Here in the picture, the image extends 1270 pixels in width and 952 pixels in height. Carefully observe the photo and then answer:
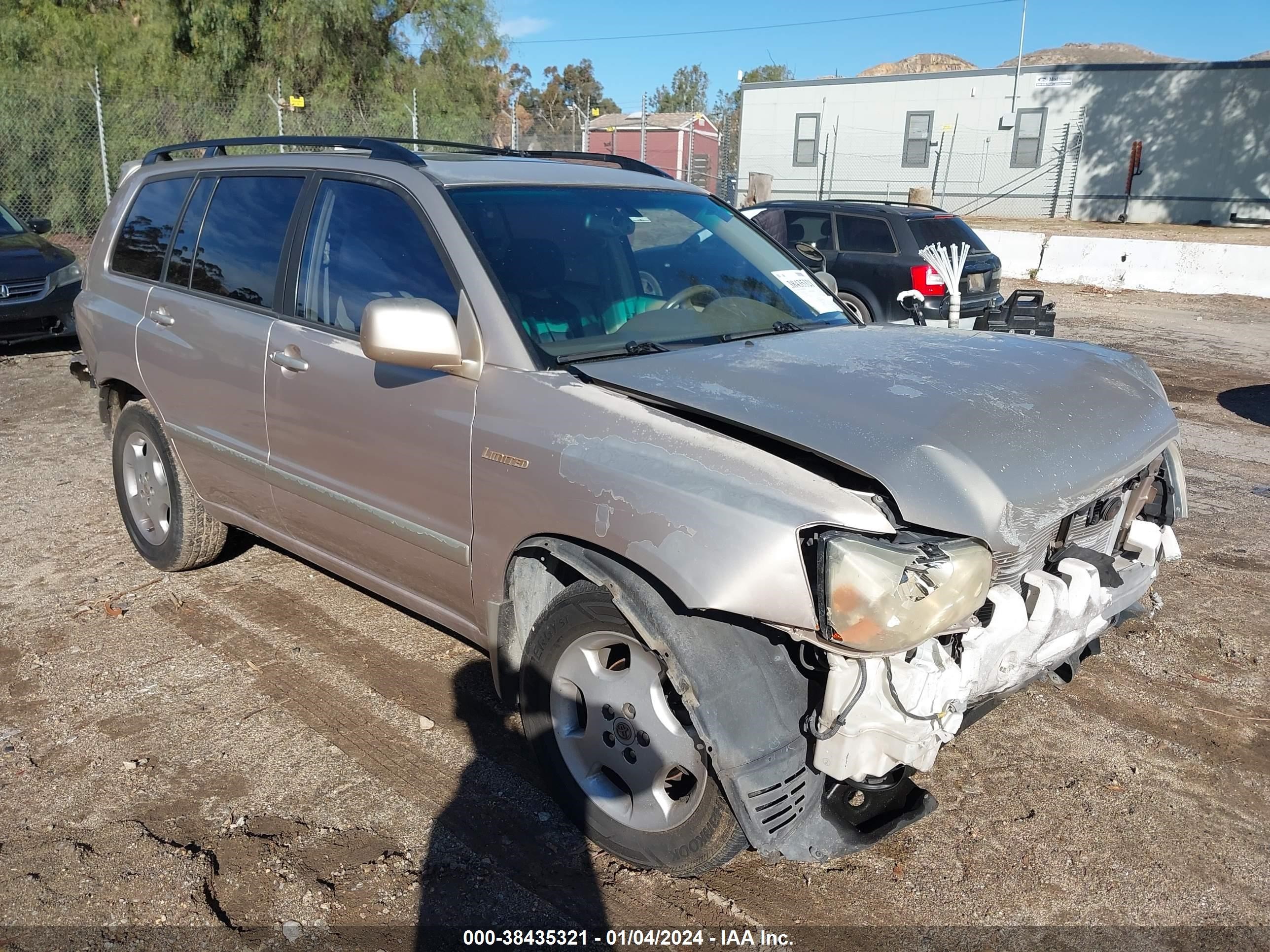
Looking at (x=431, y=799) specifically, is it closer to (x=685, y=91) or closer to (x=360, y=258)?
(x=360, y=258)

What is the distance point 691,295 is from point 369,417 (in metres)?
1.23

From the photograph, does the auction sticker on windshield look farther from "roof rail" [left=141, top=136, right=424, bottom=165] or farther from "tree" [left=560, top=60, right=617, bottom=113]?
"tree" [left=560, top=60, right=617, bottom=113]

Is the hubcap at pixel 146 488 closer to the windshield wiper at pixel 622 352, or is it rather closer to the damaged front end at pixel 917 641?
the windshield wiper at pixel 622 352

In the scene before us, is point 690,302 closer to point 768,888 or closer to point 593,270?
point 593,270

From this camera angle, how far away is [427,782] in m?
3.32

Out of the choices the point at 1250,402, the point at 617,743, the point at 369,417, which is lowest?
the point at 617,743

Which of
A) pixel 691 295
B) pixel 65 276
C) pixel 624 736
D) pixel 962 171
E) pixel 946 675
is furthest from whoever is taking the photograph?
pixel 962 171

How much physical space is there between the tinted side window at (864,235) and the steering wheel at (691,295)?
8.03 meters

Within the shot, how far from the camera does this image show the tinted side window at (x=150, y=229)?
183 inches

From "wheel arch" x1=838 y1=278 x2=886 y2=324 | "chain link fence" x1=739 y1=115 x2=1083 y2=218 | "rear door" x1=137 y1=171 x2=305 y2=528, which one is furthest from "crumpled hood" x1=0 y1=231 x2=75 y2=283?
"chain link fence" x1=739 y1=115 x2=1083 y2=218

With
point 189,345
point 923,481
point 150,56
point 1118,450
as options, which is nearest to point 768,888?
point 923,481

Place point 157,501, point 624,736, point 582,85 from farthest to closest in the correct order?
point 582,85 → point 157,501 → point 624,736

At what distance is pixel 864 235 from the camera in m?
11.5

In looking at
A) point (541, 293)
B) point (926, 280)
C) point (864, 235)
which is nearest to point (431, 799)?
point (541, 293)
